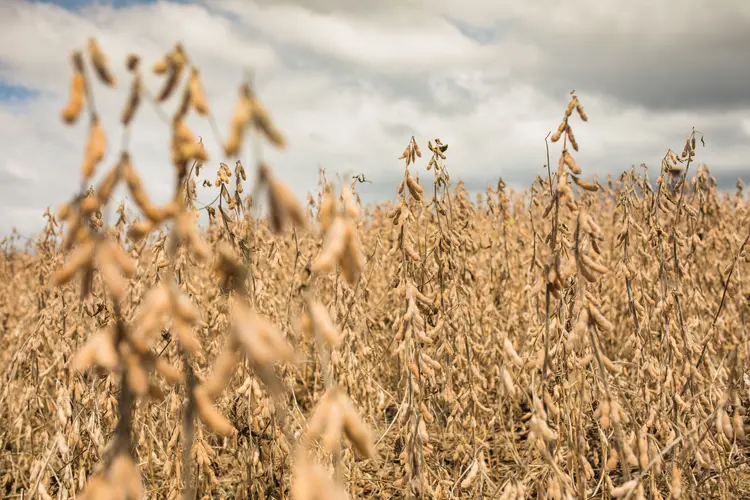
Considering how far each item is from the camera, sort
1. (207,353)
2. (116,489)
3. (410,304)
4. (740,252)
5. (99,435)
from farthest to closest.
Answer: (207,353)
(740,252)
(99,435)
(410,304)
(116,489)

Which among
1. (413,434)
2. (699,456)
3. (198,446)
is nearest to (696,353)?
(699,456)

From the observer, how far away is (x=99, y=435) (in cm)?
224

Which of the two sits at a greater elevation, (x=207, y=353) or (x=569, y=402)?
(x=569, y=402)

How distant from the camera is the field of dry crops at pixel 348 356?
2.62ft

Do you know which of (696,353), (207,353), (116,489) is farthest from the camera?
(207,353)

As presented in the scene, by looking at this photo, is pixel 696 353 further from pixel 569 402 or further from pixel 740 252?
pixel 569 402

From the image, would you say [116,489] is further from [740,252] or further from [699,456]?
[740,252]

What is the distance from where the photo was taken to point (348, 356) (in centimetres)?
275

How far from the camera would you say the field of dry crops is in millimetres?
798

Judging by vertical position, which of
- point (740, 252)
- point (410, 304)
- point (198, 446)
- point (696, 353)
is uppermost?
point (740, 252)

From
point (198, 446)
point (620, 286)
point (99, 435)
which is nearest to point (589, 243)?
point (198, 446)

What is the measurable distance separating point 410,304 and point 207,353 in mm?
2148

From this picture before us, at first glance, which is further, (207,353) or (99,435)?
(207,353)

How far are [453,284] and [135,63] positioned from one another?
83.0 inches
